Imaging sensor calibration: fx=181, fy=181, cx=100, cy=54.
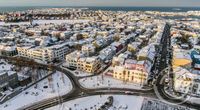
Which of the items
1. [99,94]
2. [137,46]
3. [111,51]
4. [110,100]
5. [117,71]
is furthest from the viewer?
[137,46]

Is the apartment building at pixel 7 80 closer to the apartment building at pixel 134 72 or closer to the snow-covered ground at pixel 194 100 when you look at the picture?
the apartment building at pixel 134 72

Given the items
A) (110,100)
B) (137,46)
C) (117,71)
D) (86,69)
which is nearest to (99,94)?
(110,100)

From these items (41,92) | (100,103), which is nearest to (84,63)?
(41,92)

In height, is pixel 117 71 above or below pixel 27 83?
above

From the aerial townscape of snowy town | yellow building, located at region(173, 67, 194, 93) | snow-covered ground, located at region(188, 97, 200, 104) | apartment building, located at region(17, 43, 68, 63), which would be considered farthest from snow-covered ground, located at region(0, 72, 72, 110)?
snow-covered ground, located at region(188, 97, 200, 104)

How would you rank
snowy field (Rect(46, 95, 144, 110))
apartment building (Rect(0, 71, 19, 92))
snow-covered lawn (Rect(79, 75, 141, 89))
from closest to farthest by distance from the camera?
1. snowy field (Rect(46, 95, 144, 110))
2. apartment building (Rect(0, 71, 19, 92))
3. snow-covered lawn (Rect(79, 75, 141, 89))

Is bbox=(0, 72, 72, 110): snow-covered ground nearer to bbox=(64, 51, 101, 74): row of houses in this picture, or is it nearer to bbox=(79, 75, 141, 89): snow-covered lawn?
bbox=(79, 75, 141, 89): snow-covered lawn

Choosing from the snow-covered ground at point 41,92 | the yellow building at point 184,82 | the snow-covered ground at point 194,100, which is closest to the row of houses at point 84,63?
the snow-covered ground at point 41,92

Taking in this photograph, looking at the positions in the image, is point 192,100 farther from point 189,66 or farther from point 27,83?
point 27,83
